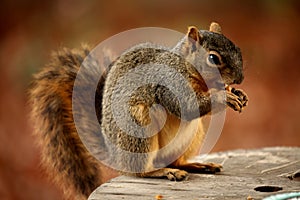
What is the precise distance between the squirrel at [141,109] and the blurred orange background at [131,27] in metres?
1.47

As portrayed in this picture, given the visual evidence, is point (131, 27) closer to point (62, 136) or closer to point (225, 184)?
point (62, 136)

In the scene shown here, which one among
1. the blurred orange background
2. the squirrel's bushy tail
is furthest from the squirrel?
the blurred orange background

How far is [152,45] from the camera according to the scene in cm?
175

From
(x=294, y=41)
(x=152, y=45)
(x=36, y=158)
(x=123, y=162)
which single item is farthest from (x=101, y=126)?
(x=294, y=41)

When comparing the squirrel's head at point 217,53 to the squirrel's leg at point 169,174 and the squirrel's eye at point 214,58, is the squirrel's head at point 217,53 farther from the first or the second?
the squirrel's leg at point 169,174

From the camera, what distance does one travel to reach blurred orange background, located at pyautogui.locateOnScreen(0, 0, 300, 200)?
3318mm

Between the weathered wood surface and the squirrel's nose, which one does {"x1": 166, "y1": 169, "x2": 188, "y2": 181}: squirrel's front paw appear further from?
the squirrel's nose

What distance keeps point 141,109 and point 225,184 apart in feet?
0.93

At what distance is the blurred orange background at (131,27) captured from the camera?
3.32 metres

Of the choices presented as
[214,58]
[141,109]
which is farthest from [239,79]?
[141,109]

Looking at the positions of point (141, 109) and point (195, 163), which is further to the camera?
point (195, 163)

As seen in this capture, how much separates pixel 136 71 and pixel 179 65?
0.12 m

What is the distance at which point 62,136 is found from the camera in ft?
6.11

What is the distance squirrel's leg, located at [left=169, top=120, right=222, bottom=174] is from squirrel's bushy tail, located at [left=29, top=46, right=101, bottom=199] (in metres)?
0.24
